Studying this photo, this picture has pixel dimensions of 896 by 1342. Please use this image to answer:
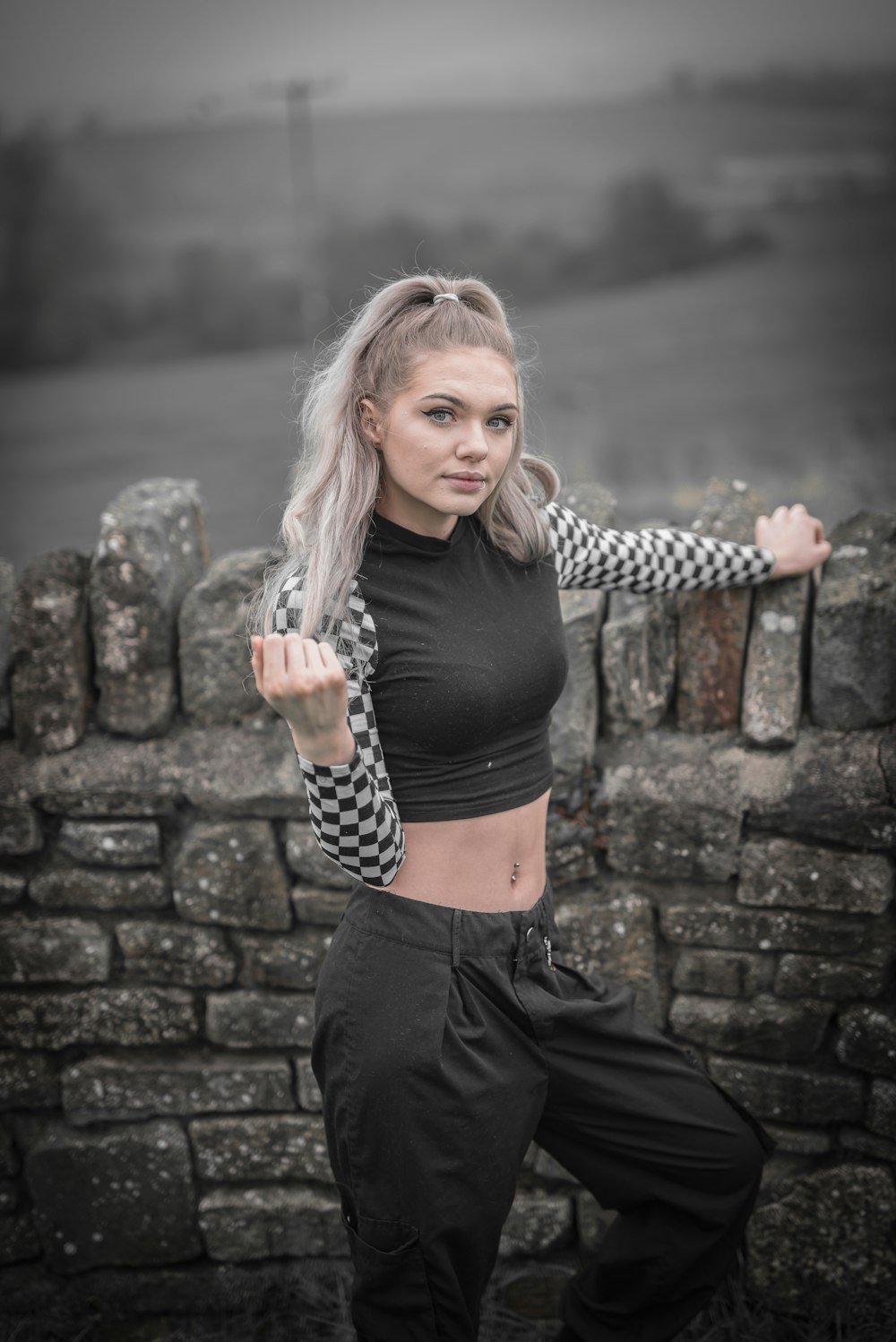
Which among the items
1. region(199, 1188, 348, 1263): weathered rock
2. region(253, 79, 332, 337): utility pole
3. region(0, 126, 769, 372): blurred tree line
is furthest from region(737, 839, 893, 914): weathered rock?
region(253, 79, 332, 337): utility pole

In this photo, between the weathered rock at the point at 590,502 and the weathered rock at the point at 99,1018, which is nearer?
the weathered rock at the point at 590,502

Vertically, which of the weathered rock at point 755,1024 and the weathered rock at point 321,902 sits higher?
the weathered rock at point 321,902

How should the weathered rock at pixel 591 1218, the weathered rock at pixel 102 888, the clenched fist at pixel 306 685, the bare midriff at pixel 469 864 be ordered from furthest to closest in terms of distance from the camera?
the weathered rock at pixel 591 1218
the weathered rock at pixel 102 888
the bare midriff at pixel 469 864
the clenched fist at pixel 306 685

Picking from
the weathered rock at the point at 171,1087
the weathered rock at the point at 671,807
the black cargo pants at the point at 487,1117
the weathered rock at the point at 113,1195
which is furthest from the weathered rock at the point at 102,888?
the weathered rock at the point at 671,807

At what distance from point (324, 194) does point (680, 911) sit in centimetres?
870

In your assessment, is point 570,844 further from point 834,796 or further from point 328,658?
point 328,658

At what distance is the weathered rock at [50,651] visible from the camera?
9.48 feet

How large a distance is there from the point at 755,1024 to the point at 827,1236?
63 cm

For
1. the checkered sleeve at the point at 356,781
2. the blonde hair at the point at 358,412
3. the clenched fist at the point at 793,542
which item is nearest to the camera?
the checkered sleeve at the point at 356,781

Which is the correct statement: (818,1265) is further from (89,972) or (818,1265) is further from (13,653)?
(13,653)

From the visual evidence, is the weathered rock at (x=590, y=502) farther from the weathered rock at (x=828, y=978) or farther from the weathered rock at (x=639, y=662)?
the weathered rock at (x=828, y=978)

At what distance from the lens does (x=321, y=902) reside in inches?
116

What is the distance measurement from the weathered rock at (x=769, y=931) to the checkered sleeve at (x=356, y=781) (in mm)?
1019

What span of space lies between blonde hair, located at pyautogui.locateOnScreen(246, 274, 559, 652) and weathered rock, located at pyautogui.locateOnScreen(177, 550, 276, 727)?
22.8 inches
